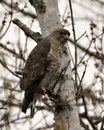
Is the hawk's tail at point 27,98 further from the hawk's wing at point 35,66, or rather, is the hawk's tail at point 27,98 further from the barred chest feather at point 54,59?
the barred chest feather at point 54,59

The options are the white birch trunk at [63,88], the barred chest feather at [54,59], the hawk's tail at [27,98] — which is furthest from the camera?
the barred chest feather at [54,59]

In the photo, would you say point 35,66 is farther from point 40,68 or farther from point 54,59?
point 54,59

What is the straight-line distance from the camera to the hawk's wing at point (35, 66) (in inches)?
187

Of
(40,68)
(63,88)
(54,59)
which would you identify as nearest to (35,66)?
(40,68)

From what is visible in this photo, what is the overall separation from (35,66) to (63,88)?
698 millimetres

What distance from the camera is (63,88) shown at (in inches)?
166

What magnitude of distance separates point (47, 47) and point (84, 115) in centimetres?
80

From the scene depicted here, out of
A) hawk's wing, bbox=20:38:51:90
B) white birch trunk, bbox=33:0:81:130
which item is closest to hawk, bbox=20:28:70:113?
hawk's wing, bbox=20:38:51:90

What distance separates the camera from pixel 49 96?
4.21m

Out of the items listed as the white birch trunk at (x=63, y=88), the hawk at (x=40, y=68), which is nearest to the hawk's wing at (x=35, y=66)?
the hawk at (x=40, y=68)

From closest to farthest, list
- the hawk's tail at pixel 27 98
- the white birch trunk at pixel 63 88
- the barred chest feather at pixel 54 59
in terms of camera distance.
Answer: the white birch trunk at pixel 63 88 < the hawk's tail at pixel 27 98 < the barred chest feather at pixel 54 59

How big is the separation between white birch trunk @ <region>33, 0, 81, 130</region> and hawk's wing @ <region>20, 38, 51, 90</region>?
0.87 ft

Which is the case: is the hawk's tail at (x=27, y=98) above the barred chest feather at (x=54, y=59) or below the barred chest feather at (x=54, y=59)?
below

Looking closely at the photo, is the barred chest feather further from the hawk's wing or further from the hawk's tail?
the hawk's tail
